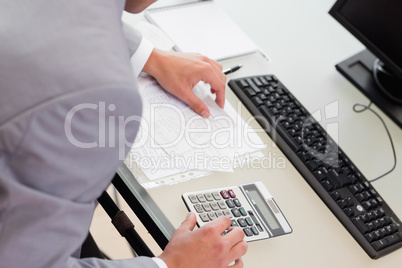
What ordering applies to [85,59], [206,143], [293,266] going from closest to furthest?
[85,59] → [293,266] → [206,143]

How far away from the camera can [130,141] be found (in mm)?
599

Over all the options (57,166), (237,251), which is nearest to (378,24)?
(237,251)

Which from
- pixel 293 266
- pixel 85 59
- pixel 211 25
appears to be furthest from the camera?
pixel 211 25

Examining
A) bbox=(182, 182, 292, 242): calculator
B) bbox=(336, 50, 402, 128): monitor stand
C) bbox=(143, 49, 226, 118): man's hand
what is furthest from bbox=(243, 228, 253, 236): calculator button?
bbox=(336, 50, 402, 128): monitor stand

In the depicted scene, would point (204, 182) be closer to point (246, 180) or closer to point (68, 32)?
point (246, 180)

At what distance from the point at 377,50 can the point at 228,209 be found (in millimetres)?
560

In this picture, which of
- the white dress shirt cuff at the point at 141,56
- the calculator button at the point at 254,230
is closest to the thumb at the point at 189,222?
the calculator button at the point at 254,230

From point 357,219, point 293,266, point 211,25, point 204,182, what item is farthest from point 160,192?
point 211,25

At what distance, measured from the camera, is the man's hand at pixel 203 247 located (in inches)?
31.2

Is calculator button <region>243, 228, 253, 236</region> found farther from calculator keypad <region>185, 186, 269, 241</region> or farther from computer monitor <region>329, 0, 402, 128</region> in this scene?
computer monitor <region>329, 0, 402, 128</region>

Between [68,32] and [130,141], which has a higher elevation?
[68,32]

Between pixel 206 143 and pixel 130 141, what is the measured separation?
1.19 feet

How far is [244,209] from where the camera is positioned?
87cm

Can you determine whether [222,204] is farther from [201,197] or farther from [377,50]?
[377,50]
